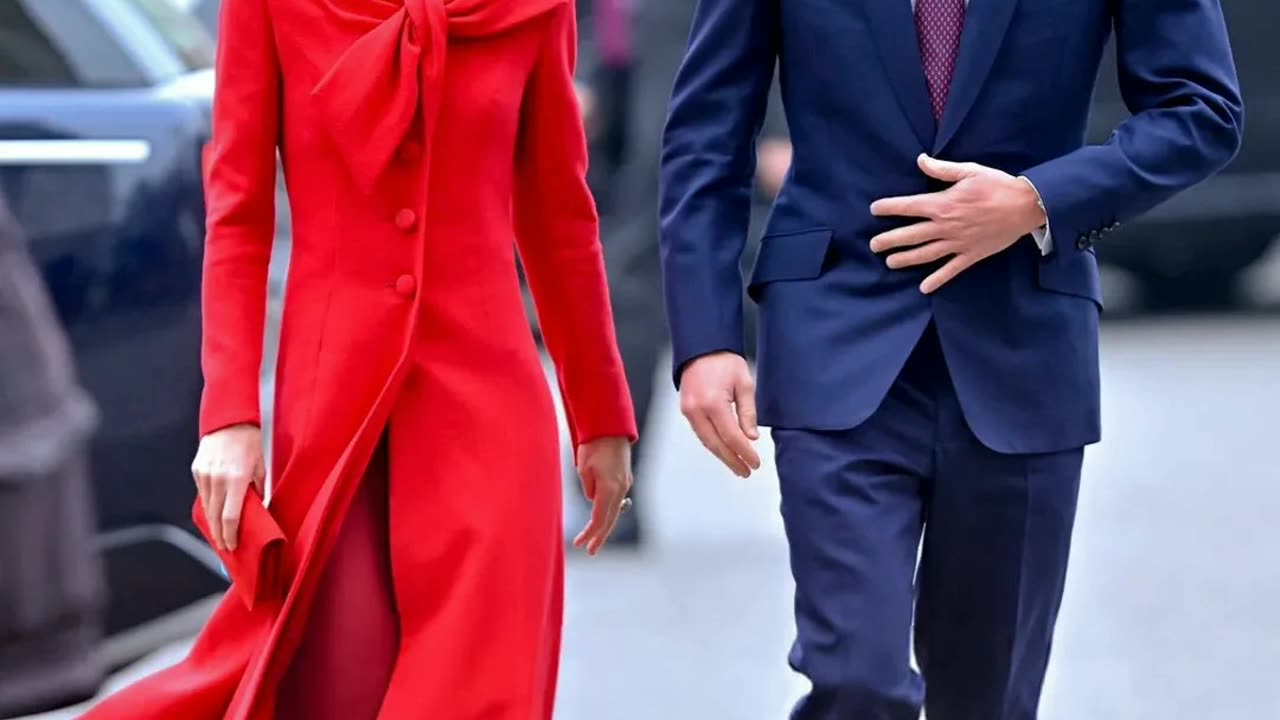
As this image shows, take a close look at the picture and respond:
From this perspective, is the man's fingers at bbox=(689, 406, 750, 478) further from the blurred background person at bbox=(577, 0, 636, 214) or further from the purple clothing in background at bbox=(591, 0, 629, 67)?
the purple clothing in background at bbox=(591, 0, 629, 67)

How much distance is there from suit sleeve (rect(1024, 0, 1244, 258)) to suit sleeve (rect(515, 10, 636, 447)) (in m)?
0.61

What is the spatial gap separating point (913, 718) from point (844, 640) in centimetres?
14

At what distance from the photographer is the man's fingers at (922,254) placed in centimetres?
329

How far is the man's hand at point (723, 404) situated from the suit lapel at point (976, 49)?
1.47ft

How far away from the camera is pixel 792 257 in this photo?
3.43m

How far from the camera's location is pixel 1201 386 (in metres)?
10.5

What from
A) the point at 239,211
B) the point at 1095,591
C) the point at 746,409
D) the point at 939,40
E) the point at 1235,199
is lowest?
the point at 1235,199

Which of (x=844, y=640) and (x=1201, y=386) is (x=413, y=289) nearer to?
(x=844, y=640)

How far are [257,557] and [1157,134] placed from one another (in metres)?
1.30

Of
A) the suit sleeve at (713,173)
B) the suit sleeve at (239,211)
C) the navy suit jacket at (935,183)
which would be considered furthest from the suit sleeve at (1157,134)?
the suit sleeve at (239,211)

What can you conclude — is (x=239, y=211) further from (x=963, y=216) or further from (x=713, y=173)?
(x=963, y=216)

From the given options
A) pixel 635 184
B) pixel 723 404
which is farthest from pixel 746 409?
pixel 635 184

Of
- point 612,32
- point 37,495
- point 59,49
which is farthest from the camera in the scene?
point 612,32

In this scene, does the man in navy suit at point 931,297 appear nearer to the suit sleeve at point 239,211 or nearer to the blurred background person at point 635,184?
the suit sleeve at point 239,211
